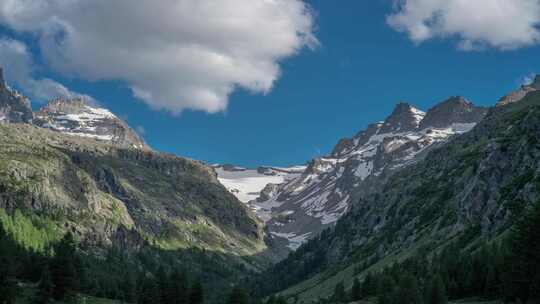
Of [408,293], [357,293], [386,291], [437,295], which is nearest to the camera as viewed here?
[437,295]

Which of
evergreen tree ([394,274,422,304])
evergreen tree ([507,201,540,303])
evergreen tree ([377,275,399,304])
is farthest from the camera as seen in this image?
evergreen tree ([377,275,399,304])

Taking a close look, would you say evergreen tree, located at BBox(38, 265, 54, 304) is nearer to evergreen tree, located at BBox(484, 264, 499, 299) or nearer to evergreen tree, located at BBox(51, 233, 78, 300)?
evergreen tree, located at BBox(51, 233, 78, 300)

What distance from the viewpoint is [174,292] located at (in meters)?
129

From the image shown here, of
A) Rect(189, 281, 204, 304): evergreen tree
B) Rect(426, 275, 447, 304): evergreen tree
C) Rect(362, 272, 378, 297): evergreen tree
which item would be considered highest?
Rect(362, 272, 378, 297): evergreen tree

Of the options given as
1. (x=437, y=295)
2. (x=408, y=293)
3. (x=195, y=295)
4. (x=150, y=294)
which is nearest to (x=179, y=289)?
(x=195, y=295)

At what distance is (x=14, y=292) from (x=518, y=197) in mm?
152259

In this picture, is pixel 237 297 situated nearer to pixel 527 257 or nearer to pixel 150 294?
pixel 150 294

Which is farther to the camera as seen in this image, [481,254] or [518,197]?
[518,197]

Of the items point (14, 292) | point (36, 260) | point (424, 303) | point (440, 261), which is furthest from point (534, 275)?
point (36, 260)

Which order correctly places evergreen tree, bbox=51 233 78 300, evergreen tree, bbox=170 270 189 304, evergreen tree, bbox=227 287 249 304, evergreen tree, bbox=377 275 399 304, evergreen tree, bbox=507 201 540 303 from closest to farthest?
evergreen tree, bbox=507 201 540 303 → evergreen tree, bbox=51 233 78 300 → evergreen tree, bbox=227 287 249 304 → evergreen tree, bbox=377 275 399 304 → evergreen tree, bbox=170 270 189 304

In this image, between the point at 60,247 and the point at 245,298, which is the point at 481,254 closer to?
the point at 245,298

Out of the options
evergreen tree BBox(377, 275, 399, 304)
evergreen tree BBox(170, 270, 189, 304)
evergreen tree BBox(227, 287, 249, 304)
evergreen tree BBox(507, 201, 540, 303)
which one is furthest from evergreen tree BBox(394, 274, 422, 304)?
evergreen tree BBox(170, 270, 189, 304)

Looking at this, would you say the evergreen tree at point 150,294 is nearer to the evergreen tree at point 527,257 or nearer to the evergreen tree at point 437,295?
the evergreen tree at point 437,295

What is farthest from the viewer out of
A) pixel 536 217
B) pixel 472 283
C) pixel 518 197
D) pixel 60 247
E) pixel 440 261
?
pixel 518 197
